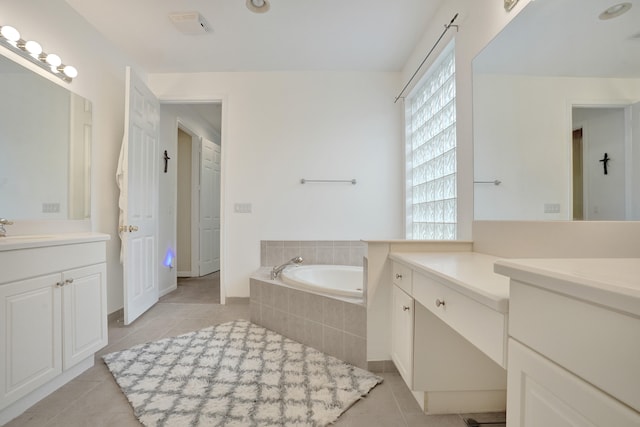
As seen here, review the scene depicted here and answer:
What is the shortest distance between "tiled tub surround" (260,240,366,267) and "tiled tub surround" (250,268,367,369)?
519 mm

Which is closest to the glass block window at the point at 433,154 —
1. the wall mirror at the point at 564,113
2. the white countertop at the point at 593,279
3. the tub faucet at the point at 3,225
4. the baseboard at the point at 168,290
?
the wall mirror at the point at 564,113

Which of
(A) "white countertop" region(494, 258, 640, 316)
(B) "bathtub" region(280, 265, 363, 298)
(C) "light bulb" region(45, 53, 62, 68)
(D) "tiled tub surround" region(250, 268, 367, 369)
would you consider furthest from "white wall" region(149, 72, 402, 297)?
(A) "white countertop" region(494, 258, 640, 316)

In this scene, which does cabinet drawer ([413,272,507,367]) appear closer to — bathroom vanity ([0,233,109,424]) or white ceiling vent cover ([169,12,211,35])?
bathroom vanity ([0,233,109,424])

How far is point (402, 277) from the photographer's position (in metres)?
1.55

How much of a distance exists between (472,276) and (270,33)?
2502 millimetres

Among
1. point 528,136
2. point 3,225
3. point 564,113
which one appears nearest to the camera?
point 564,113

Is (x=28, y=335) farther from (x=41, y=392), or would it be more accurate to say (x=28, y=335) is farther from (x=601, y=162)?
(x=601, y=162)

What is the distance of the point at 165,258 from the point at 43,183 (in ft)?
6.24

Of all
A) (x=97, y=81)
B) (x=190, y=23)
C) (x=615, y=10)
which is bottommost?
(x=615, y=10)

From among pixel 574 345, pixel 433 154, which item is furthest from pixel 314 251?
pixel 574 345

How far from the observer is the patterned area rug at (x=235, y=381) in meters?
1.36

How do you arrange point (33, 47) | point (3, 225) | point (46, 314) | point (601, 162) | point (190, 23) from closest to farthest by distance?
1. point (601, 162)
2. point (46, 314)
3. point (3, 225)
4. point (33, 47)
5. point (190, 23)

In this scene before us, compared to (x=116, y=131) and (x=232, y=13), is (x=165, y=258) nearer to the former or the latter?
(x=116, y=131)

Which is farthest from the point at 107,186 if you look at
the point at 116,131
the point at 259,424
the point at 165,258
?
the point at 259,424
